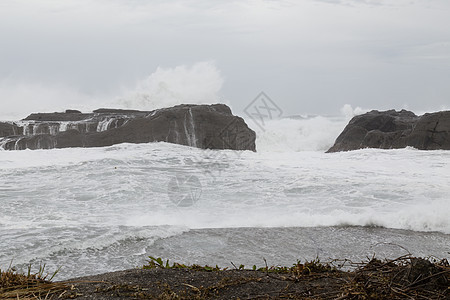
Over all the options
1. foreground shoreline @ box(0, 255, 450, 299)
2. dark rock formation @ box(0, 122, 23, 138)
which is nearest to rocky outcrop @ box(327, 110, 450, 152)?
dark rock formation @ box(0, 122, 23, 138)

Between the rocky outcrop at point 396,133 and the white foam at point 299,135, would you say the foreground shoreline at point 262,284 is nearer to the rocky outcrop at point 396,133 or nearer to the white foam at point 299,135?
the rocky outcrop at point 396,133

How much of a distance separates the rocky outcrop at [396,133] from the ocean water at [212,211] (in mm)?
4096

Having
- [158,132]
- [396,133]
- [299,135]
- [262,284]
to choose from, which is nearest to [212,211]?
[262,284]

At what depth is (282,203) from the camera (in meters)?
9.12

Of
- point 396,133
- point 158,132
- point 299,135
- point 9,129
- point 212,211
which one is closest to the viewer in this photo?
point 212,211

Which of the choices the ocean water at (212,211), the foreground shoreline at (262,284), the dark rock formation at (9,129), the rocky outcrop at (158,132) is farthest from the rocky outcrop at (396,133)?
the foreground shoreline at (262,284)

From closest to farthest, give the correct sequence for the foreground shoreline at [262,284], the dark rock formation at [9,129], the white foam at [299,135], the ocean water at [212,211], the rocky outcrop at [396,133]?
the foreground shoreline at [262,284], the ocean water at [212,211], the rocky outcrop at [396,133], the dark rock formation at [9,129], the white foam at [299,135]

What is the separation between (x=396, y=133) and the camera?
2055cm

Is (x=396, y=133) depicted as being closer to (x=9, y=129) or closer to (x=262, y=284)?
(x=9, y=129)

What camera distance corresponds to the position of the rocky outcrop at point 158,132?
750 inches

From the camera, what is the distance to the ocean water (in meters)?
5.89

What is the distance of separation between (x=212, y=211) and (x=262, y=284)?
560 centimetres

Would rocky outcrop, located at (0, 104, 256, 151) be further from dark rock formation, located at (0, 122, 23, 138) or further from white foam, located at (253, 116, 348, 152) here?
white foam, located at (253, 116, 348, 152)

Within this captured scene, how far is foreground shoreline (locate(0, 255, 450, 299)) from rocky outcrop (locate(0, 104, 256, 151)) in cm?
1618
